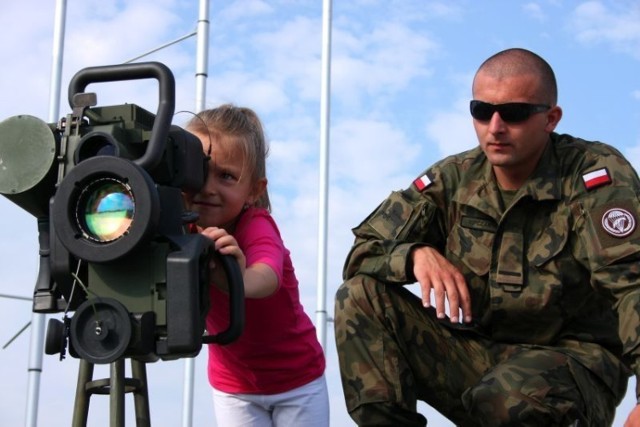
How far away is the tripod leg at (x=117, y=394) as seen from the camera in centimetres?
222

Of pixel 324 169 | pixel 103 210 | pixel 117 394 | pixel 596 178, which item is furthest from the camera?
pixel 324 169

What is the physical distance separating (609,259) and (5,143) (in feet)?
5.49

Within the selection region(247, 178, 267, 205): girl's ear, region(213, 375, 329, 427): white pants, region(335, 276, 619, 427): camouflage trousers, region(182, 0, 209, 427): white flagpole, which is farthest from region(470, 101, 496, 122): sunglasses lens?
region(182, 0, 209, 427): white flagpole

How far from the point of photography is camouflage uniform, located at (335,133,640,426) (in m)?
2.86

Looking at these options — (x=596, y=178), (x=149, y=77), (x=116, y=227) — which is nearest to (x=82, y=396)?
(x=116, y=227)

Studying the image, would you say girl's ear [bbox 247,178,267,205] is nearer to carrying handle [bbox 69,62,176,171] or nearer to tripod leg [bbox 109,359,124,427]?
carrying handle [bbox 69,62,176,171]

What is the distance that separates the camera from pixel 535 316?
3115 millimetres

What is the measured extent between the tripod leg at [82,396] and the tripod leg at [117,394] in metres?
0.09

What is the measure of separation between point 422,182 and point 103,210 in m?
1.45

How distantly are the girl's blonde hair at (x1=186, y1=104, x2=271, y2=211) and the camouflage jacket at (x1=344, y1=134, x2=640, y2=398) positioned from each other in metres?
0.40

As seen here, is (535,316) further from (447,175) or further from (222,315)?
(222,315)

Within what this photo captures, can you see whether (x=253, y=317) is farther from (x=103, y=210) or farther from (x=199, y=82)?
(x=199, y=82)

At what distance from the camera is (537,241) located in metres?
3.16

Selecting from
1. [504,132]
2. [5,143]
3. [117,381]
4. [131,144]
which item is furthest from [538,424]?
[5,143]
